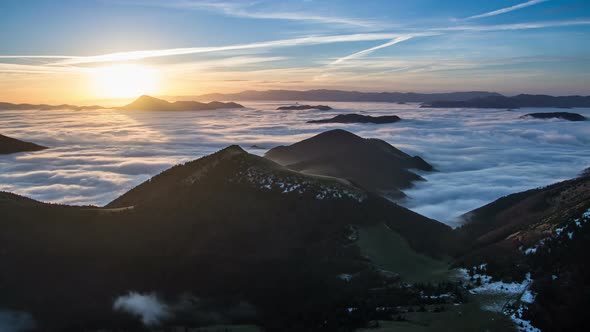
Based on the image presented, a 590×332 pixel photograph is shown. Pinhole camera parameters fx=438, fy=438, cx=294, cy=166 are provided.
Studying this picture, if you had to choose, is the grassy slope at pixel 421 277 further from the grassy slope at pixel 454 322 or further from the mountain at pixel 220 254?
the mountain at pixel 220 254

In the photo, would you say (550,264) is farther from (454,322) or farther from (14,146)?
(14,146)

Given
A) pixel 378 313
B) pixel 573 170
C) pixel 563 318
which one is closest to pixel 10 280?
pixel 378 313

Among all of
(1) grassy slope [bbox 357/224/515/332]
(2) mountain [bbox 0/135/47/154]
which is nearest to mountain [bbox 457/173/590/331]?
(1) grassy slope [bbox 357/224/515/332]

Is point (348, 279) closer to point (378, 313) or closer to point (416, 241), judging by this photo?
point (378, 313)

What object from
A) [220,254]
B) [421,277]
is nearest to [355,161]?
[220,254]

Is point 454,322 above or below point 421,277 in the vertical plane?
above

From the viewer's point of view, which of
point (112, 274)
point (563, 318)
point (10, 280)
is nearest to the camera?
point (563, 318)
